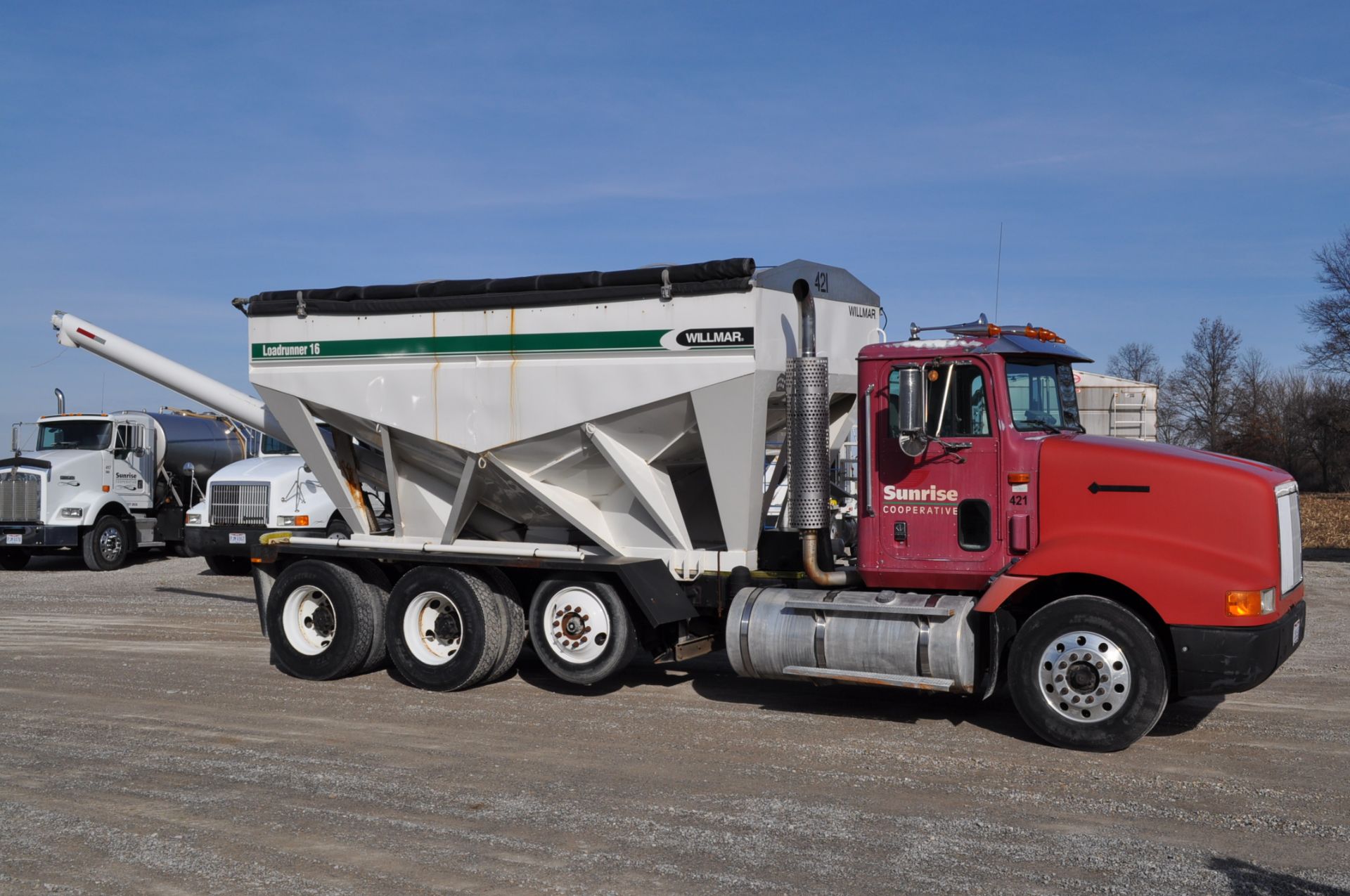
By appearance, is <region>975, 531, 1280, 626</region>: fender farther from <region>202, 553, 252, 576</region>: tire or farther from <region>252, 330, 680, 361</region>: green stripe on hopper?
<region>202, 553, 252, 576</region>: tire

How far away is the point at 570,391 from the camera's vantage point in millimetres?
10133

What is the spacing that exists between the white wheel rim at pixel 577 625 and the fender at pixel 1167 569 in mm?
3325

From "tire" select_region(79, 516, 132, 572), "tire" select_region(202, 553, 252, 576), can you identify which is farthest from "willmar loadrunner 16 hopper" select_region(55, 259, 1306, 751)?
"tire" select_region(79, 516, 132, 572)

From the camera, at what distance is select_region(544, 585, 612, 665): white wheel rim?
32.8ft

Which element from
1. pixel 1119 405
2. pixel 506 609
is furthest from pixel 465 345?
pixel 1119 405

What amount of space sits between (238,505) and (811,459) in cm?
1386

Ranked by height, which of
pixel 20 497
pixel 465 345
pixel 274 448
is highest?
pixel 465 345

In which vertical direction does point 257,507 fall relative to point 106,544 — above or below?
above

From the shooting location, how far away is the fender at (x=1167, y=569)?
7.68m

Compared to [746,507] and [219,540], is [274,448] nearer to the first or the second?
[219,540]

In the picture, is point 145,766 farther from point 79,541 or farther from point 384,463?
point 79,541

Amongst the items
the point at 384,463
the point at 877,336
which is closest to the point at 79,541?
the point at 384,463

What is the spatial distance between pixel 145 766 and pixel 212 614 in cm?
887

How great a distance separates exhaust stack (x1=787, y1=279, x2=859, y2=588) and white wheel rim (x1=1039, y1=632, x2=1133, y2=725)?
1737 millimetres
